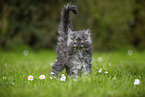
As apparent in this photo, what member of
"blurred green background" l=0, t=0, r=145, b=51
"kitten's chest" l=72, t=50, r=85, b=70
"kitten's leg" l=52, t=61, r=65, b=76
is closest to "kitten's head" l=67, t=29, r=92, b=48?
"kitten's chest" l=72, t=50, r=85, b=70

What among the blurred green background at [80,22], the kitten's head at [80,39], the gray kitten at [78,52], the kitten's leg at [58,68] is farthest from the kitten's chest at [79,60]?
the blurred green background at [80,22]

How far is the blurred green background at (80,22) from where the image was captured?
7136mm

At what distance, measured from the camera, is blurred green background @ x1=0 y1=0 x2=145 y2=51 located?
7.14 m

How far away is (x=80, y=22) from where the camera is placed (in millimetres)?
9086

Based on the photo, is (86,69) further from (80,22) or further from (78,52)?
(80,22)

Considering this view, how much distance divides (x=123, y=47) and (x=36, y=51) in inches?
222

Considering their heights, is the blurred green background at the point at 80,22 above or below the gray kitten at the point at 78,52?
above

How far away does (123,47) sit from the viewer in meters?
8.69

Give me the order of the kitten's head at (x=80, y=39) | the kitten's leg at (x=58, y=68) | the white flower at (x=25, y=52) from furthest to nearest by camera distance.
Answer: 1. the white flower at (x=25, y=52)
2. the kitten's leg at (x=58, y=68)
3. the kitten's head at (x=80, y=39)

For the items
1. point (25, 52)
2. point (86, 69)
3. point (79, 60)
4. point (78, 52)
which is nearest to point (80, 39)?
point (78, 52)

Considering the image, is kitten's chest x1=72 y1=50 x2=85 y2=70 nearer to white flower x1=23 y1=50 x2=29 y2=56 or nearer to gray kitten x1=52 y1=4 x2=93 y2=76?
gray kitten x1=52 y1=4 x2=93 y2=76

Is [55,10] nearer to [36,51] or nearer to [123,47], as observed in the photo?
[36,51]

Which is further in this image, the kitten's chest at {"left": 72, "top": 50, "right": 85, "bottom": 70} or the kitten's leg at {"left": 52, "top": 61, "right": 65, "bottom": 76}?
the kitten's leg at {"left": 52, "top": 61, "right": 65, "bottom": 76}

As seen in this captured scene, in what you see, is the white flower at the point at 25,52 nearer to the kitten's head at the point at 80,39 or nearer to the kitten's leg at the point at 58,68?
the kitten's leg at the point at 58,68
